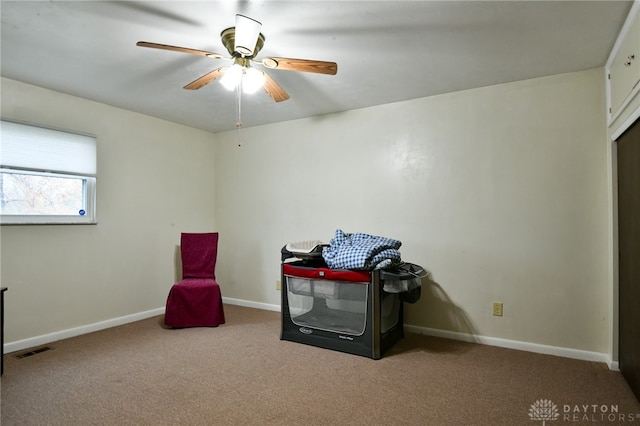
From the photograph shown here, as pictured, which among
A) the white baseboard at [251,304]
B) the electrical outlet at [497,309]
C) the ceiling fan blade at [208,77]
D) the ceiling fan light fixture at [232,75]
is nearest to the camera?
the ceiling fan light fixture at [232,75]

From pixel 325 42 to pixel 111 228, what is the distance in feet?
9.31

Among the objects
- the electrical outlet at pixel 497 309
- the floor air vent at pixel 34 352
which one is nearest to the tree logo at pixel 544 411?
the electrical outlet at pixel 497 309

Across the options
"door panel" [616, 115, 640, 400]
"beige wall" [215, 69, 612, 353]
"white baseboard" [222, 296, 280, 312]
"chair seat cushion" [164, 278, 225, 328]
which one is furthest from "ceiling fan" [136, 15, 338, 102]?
"white baseboard" [222, 296, 280, 312]

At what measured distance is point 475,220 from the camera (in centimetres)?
319

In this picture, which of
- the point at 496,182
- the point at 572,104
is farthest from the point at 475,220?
the point at 572,104

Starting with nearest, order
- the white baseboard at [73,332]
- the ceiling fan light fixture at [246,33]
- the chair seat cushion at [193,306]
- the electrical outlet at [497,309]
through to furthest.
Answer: the ceiling fan light fixture at [246,33] < the white baseboard at [73,332] < the electrical outlet at [497,309] < the chair seat cushion at [193,306]

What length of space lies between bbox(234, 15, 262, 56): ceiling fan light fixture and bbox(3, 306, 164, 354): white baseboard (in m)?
2.99

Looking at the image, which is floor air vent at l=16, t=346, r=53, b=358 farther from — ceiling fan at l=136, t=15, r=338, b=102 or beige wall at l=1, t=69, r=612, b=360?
ceiling fan at l=136, t=15, r=338, b=102

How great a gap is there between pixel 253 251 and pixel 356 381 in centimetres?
245

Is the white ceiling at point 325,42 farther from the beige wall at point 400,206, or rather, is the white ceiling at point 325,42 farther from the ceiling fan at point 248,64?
the beige wall at point 400,206

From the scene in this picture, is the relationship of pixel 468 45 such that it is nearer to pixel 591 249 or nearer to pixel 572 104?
pixel 572 104

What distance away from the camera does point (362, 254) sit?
9.24 feet

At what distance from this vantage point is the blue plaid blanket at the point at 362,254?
280 centimetres

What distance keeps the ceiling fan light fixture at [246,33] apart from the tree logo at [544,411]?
2576 millimetres
